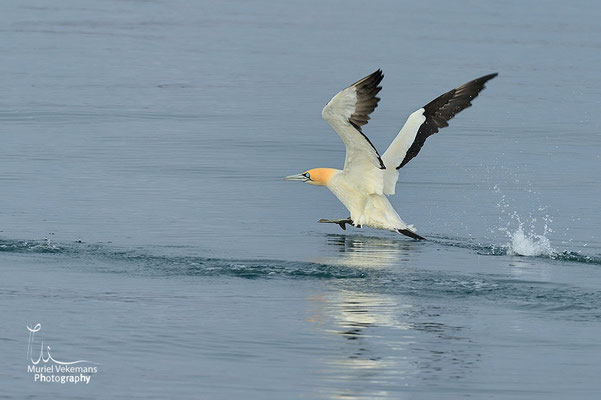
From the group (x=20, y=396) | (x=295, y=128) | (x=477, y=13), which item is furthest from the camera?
(x=477, y=13)

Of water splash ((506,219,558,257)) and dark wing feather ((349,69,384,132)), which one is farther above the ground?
dark wing feather ((349,69,384,132))

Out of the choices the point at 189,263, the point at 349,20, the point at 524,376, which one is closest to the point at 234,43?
the point at 349,20

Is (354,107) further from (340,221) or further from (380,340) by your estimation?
(380,340)

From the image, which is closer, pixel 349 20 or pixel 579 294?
pixel 579 294

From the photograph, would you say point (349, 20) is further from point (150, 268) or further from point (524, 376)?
point (524, 376)

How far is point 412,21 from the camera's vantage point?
46.7 metres

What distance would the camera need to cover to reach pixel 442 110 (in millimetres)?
17281

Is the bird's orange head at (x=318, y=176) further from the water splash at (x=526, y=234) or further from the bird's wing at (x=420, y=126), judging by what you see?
the water splash at (x=526, y=234)

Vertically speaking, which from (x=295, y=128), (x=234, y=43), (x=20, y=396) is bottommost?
(x=20, y=396)

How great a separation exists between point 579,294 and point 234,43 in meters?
26.5

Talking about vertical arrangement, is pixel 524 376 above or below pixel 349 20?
below

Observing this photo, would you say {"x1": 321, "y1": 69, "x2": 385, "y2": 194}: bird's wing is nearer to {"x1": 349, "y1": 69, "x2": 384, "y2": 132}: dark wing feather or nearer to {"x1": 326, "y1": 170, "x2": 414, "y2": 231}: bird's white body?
{"x1": 349, "y1": 69, "x2": 384, "y2": 132}: dark wing feather

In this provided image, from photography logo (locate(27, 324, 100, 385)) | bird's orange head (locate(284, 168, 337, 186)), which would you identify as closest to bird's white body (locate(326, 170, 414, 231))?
bird's orange head (locate(284, 168, 337, 186))

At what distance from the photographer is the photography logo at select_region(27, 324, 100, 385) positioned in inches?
420
